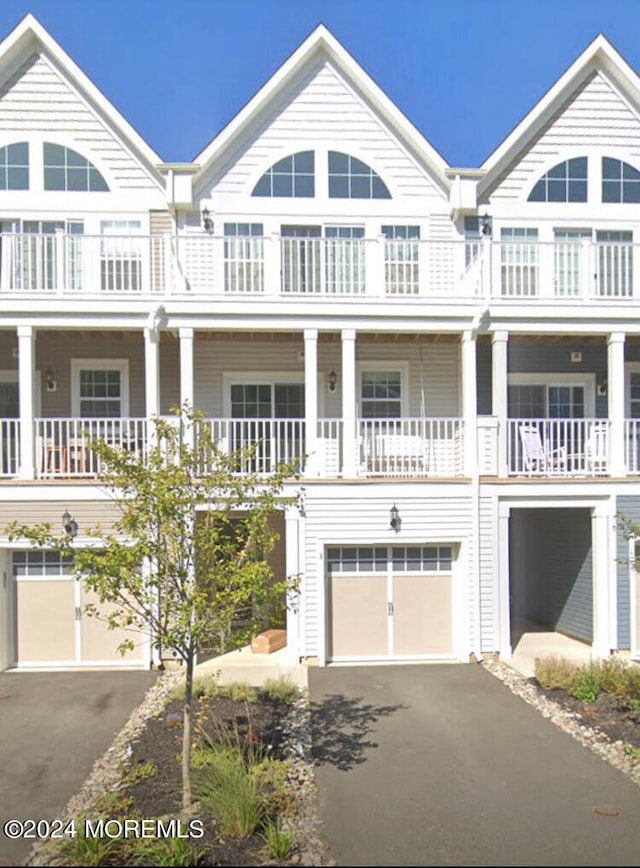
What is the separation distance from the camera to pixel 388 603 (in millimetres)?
11164

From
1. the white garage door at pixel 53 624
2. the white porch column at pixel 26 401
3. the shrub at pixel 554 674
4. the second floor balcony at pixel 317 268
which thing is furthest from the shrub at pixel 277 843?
the second floor balcony at pixel 317 268

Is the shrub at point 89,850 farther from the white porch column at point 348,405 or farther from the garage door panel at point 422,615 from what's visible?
the white porch column at point 348,405

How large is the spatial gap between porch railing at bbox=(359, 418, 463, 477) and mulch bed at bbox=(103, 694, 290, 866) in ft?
15.3

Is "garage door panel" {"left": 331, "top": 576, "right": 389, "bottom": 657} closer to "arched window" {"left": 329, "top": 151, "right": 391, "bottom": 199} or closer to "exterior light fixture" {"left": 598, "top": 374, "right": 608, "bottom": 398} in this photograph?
"exterior light fixture" {"left": 598, "top": 374, "right": 608, "bottom": 398}

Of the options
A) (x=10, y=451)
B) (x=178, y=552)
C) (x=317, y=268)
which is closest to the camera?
(x=178, y=552)

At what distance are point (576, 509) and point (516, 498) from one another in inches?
78.1

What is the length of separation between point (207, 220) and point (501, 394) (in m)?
6.95

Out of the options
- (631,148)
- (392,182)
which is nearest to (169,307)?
(392,182)

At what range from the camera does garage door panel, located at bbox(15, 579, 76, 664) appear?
35.3 feet

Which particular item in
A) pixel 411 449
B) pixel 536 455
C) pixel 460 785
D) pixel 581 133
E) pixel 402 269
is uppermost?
pixel 581 133

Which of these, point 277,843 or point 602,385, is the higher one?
point 602,385

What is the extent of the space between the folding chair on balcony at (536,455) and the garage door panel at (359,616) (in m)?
3.52

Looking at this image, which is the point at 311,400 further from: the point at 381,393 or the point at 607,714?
the point at 607,714

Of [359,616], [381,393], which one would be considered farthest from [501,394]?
[359,616]
